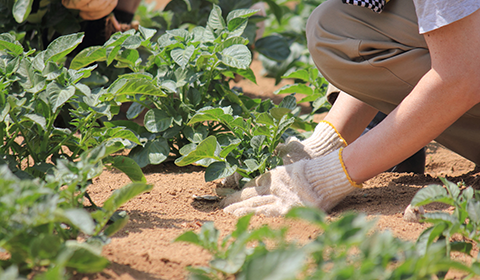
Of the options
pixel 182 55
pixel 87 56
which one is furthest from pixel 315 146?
pixel 87 56

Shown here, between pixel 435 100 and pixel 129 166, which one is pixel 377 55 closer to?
pixel 435 100

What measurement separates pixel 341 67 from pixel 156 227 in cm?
78

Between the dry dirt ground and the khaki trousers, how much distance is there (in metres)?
0.22

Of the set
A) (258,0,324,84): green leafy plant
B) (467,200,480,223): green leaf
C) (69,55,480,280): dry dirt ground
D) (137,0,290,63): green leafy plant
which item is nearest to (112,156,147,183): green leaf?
(69,55,480,280): dry dirt ground

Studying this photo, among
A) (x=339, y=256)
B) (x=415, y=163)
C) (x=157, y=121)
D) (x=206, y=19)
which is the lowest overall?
(x=415, y=163)

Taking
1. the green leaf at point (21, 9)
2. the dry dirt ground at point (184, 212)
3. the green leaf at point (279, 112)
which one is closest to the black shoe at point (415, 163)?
the dry dirt ground at point (184, 212)

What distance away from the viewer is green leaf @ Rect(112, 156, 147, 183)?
1.27 meters

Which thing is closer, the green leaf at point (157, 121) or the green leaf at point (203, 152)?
the green leaf at point (203, 152)

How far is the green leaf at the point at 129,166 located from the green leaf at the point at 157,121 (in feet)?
1.20

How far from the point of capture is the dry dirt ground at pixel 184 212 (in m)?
0.96

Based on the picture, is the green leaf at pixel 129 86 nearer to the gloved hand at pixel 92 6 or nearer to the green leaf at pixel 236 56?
the green leaf at pixel 236 56

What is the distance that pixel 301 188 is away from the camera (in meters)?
1.33

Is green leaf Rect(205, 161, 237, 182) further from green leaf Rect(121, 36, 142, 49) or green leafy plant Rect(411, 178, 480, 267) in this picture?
green leafy plant Rect(411, 178, 480, 267)

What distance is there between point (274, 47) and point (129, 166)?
1.46m
